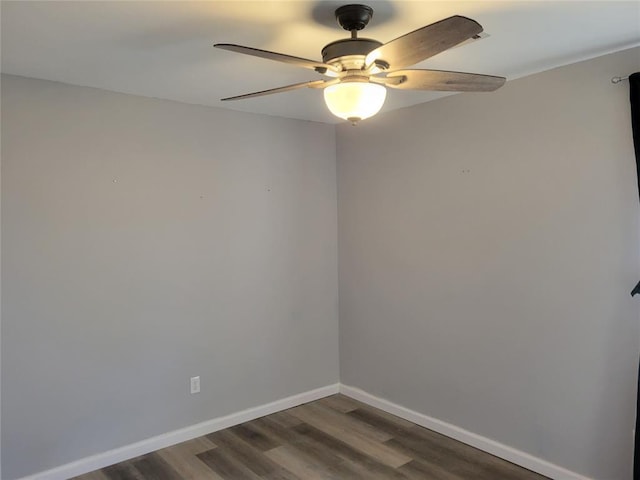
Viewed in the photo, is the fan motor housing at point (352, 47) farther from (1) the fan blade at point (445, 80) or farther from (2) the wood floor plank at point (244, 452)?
(2) the wood floor plank at point (244, 452)

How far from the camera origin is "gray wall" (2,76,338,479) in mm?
2611

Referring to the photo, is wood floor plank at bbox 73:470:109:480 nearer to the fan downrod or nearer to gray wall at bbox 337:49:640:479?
gray wall at bbox 337:49:640:479

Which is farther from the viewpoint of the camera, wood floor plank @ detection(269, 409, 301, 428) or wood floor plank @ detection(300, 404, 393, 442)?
wood floor plank @ detection(269, 409, 301, 428)

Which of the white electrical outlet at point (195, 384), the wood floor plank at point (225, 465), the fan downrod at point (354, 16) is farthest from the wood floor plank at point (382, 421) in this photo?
the fan downrod at point (354, 16)

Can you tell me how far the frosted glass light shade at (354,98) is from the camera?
5.67 feet

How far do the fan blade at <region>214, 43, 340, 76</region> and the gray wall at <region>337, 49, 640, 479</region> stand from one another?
143 centimetres

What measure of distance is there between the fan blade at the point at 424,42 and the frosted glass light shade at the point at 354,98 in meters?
0.09

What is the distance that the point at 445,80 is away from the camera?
187 centimetres

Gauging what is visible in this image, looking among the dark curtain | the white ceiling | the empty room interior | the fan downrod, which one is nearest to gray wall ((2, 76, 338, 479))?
the empty room interior

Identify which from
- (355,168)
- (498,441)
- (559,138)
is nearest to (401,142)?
(355,168)

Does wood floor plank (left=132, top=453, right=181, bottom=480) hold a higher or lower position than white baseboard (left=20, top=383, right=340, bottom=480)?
lower

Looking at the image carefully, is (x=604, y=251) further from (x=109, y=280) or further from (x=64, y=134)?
(x=64, y=134)

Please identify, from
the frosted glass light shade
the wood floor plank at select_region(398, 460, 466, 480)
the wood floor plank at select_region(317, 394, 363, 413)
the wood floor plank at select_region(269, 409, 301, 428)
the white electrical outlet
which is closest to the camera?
the frosted glass light shade

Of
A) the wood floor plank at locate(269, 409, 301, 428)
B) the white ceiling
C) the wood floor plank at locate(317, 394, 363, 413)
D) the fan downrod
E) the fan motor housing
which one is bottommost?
the wood floor plank at locate(269, 409, 301, 428)
